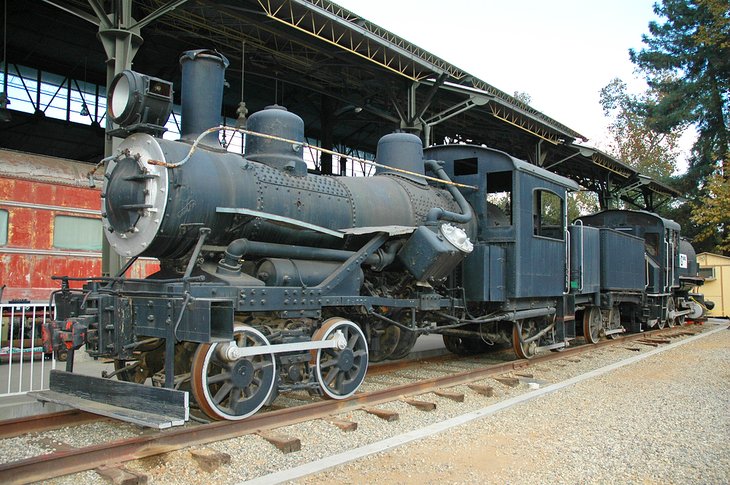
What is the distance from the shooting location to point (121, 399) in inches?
190

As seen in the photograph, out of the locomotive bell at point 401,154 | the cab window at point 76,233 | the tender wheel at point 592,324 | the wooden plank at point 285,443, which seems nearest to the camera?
the wooden plank at point 285,443

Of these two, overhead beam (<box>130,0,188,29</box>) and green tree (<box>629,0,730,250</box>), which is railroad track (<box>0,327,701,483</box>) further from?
green tree (<box>629,0,730,250</box>)

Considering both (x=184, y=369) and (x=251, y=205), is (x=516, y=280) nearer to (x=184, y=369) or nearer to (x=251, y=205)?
(x=251, y=205)

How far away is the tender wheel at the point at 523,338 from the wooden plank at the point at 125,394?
6112 mm

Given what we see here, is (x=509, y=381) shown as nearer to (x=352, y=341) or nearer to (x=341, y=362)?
(x=352, y=341)

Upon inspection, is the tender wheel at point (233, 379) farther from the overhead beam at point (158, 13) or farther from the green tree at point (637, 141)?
the green tree at point (637, 141)

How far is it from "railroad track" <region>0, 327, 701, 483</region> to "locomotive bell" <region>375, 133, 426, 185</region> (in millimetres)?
2935

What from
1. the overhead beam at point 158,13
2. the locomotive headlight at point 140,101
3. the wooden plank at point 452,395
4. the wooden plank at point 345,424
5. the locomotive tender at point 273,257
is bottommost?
the wooden plank at point 452,395

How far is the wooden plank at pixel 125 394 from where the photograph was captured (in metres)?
4.47

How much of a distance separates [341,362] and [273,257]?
4.28ft

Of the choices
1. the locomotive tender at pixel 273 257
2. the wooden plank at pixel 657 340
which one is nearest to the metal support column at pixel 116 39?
the locomotive tender at pixel 273 257

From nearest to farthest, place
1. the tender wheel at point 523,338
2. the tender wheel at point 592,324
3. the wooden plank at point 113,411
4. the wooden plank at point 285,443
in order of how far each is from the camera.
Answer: the wooden plank at point 113,411
the wooden plank at point 285,443
the tender wheel at point 523,338
the tender wheel at point 592,324

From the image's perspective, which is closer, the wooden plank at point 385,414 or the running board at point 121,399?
the running board at point 121,399

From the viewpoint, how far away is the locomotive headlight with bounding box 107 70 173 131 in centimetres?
522
